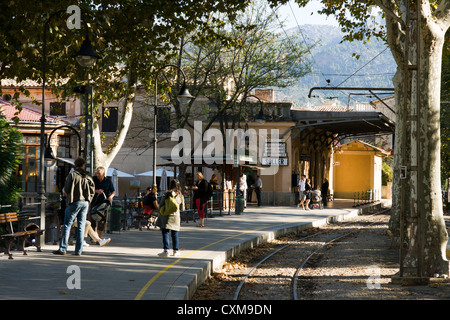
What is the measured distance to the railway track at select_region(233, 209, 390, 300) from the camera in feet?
36.0

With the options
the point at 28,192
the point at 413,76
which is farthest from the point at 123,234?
the point at 28,192

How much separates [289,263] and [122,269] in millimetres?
5341

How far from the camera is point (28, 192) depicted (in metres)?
35.7

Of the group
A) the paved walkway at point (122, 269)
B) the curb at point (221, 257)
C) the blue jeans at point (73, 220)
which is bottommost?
the curb at point (221, 257)

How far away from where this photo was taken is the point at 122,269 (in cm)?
1067

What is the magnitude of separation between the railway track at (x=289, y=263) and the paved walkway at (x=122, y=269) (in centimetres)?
72

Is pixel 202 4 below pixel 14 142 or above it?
above

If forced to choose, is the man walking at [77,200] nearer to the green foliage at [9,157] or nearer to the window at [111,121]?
the green foliage at [9,157]

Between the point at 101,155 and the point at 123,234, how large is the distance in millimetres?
3740

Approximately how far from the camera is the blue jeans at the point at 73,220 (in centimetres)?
1196

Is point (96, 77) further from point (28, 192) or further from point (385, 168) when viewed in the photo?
point (385, 168)

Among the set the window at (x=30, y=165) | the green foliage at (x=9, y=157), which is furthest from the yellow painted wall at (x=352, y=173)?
the green foliage at (x=9, y=157)
